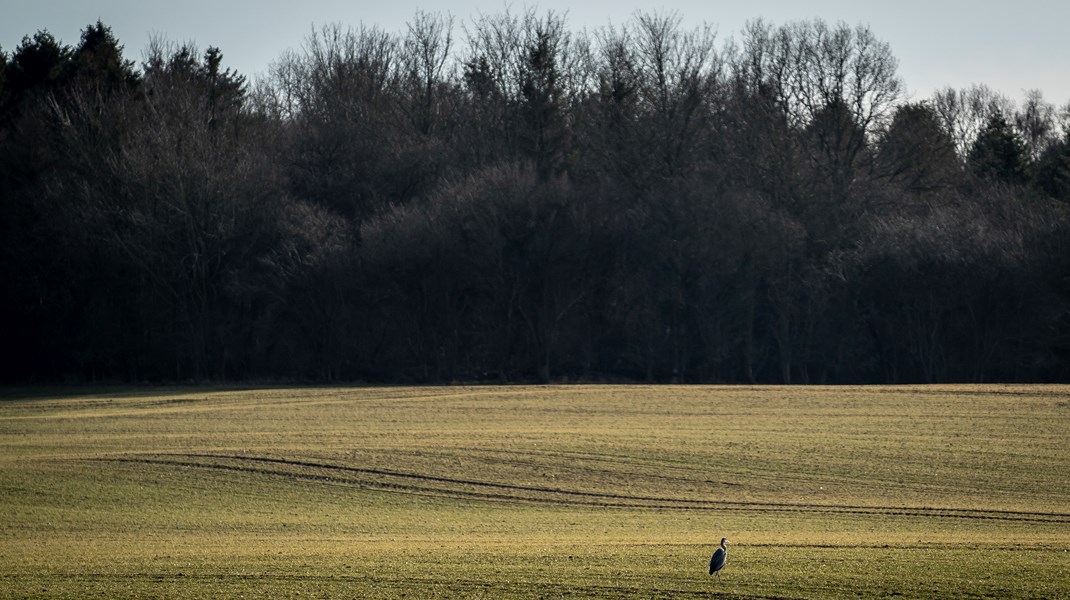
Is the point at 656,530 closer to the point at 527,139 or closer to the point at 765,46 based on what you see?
the point at 527,139

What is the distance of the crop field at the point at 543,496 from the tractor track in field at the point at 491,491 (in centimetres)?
12

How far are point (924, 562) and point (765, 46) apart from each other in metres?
74.1

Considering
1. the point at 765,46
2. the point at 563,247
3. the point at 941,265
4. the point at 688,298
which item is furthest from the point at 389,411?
the point at 765,46

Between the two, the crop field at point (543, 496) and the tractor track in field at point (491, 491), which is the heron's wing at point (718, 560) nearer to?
the crop field at point (543, 496)

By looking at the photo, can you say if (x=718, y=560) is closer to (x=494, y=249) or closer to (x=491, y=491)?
(x=491, y=491)

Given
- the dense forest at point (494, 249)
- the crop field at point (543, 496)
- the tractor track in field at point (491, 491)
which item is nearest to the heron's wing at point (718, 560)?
the crop field at point (543, 496)


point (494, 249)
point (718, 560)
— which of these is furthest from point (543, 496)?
point (494, 249)

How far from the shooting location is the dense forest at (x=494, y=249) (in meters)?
72.7

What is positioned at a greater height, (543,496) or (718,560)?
(718,560)

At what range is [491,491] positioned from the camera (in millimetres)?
33469

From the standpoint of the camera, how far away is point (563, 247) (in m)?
74.4

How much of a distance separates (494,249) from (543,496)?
1649 inches

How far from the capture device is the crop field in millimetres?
19641

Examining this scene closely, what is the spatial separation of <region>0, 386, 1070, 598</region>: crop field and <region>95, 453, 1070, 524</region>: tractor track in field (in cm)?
12
